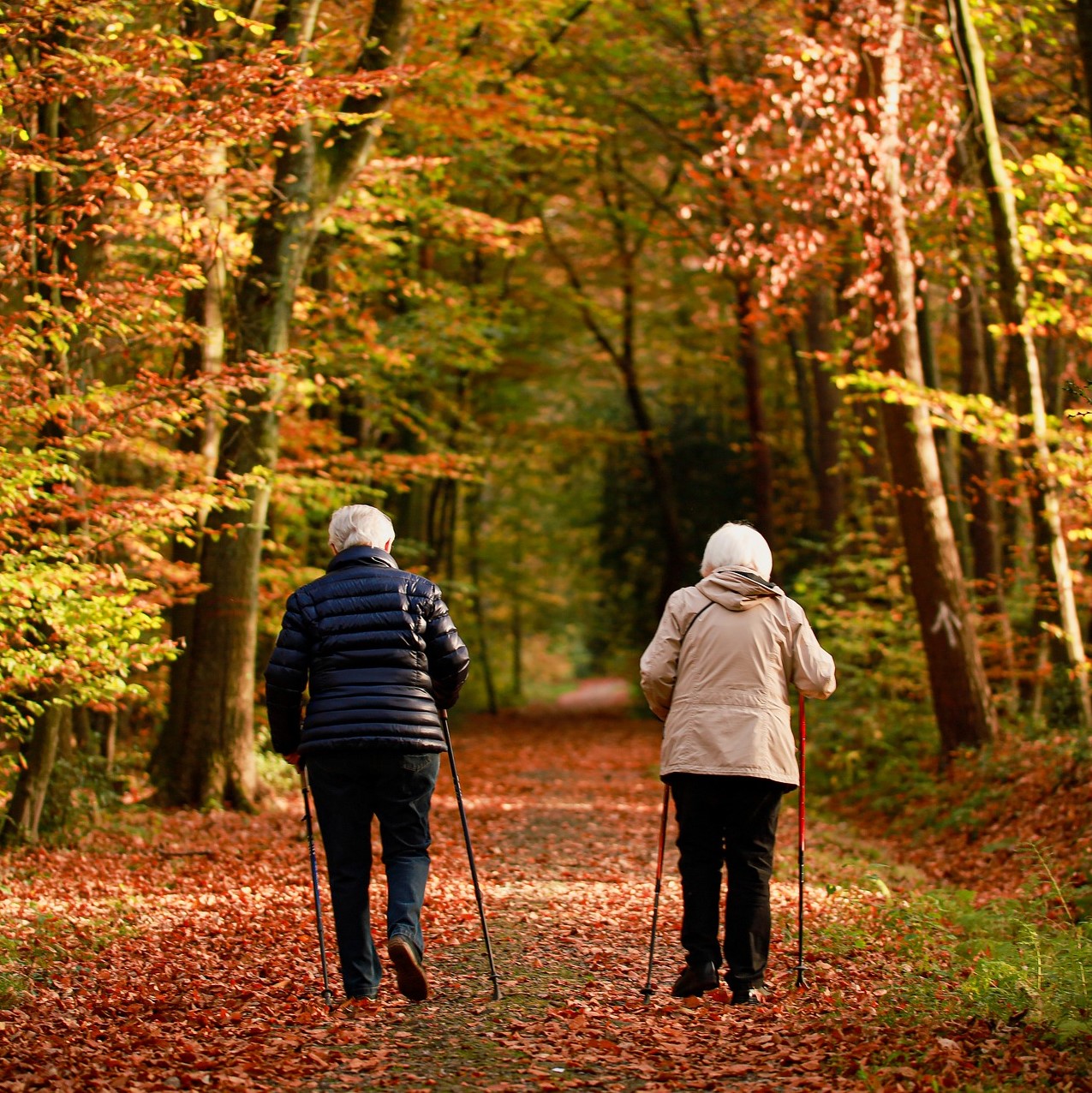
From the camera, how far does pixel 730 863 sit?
531cm

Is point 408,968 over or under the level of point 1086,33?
under

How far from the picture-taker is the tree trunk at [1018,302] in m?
10.2

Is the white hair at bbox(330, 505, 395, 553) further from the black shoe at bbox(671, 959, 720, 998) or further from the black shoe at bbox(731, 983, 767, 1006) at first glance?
the black shoe at bbox(731, 983, 767, 1006)

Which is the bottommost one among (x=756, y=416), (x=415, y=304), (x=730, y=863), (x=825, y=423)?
(x=730, y=863)

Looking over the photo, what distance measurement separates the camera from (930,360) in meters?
12.8

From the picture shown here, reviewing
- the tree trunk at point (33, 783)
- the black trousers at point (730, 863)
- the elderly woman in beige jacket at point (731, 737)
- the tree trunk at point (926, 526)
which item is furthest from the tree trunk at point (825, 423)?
the black trousers at point (730, 863)

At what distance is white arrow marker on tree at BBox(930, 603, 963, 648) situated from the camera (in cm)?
1134

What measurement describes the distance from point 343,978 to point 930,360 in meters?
9.73

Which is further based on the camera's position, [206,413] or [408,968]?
[206,413]

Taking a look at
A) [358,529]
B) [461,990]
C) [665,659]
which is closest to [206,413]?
[358,529]

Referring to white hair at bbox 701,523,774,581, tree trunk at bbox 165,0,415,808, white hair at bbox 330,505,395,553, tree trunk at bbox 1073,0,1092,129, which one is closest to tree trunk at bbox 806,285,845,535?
tree trunk at bbox 165,0,415,808

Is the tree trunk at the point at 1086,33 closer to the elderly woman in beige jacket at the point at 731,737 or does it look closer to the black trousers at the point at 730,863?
the elderly woman in beige jacket at the point at 731,737

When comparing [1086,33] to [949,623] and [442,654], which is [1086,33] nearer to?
[442,654]

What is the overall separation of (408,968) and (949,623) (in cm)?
777
